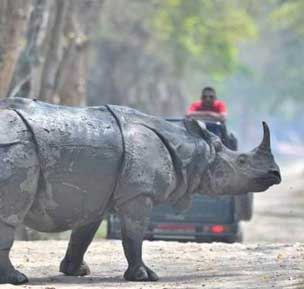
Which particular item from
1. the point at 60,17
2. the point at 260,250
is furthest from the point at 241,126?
the point at 260,250

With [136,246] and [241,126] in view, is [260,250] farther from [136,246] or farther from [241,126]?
[241,126]

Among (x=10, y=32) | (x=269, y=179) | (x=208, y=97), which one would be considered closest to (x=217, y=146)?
(x=269, y=179)

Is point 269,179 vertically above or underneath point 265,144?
underneath

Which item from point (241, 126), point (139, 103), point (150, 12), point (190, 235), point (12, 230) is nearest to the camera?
point (12, 230)

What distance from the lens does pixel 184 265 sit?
12797 millimetres

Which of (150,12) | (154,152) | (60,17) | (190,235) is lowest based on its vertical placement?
(190,235)

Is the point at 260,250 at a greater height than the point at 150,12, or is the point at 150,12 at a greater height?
the point at 150,12

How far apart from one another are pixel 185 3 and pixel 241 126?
56.0 metres

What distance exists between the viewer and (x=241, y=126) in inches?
3863

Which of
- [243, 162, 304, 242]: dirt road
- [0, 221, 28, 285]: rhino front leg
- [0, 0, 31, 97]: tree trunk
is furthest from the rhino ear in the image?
[243, 162, 304, 242]: dirt road

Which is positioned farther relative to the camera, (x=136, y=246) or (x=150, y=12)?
(x=150, y=12)

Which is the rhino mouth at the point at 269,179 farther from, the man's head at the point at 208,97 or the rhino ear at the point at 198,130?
the man's head at the point at 208,97

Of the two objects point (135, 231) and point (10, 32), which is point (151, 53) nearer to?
point (10, 32)

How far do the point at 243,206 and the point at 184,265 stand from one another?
602 centimetres
